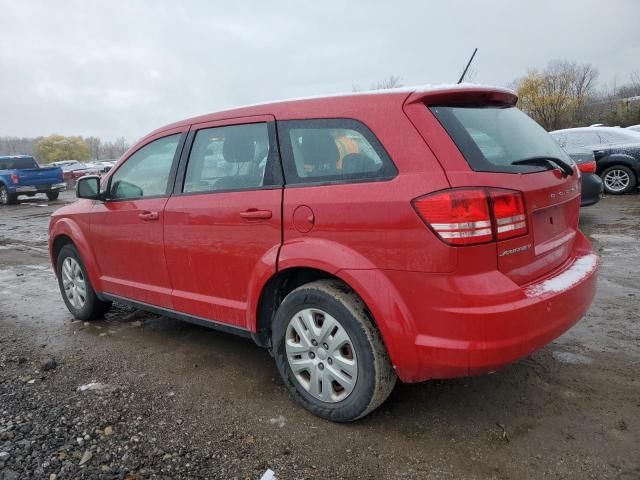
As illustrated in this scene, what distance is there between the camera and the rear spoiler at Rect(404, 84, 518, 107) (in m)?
2.61

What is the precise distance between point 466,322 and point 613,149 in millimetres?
11166

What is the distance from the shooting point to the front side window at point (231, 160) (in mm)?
3125

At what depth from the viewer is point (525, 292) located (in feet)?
8.00

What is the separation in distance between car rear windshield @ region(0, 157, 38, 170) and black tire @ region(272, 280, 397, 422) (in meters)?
19.7

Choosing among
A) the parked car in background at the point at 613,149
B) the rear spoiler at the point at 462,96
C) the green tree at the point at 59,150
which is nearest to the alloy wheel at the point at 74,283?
the rear spoiler at the point at 462,96

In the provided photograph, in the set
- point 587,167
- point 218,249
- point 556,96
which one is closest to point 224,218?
point 218,249

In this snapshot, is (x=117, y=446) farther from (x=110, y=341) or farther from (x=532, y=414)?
(x=532, y=414)

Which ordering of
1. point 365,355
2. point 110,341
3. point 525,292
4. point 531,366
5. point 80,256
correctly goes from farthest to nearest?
1. point 80,256
2. point 110,341
3. point 531,366
4. point 365,355
5. point 525,292

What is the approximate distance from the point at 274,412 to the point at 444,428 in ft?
3.11

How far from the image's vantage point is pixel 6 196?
18.5m

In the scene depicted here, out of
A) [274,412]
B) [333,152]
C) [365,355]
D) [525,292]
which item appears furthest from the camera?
[274,412]

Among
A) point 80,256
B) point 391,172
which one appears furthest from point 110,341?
point 391,172

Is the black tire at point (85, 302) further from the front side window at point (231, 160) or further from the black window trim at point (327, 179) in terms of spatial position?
the black window trim at point (327, 179)

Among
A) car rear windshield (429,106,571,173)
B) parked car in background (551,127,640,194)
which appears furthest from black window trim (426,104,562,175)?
parked car in background (551,127,640,194)
